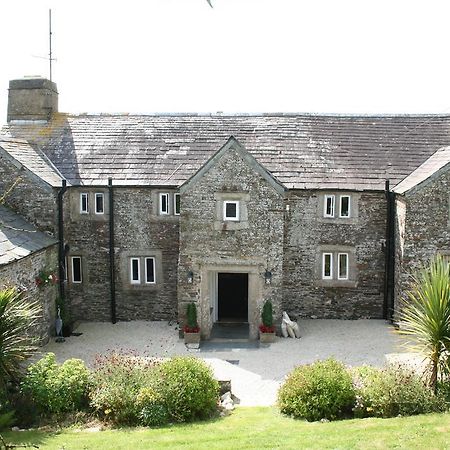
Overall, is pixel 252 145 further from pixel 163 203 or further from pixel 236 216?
pixel 236 216

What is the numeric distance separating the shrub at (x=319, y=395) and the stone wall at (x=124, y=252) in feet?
33.3

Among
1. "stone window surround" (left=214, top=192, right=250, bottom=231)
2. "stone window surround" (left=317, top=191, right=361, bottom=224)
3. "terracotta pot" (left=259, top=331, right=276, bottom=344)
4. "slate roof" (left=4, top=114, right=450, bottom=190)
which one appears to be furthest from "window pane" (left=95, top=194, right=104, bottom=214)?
"stone window surround" (left=317, top=191, right=361, bottom=224)

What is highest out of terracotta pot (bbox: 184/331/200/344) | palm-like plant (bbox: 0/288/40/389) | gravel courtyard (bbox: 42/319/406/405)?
palm-like plant (bbox: 0/288/40/389)

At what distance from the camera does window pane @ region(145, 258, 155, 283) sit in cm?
2338

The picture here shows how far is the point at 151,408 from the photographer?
13.6 m

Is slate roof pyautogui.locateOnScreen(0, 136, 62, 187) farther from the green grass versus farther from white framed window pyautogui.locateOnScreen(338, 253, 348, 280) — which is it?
the green grass

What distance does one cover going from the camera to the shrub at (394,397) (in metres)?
13.2

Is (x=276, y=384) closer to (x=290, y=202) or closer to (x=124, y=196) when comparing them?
(x=290, y=202)

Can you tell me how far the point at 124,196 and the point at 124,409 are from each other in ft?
36.2

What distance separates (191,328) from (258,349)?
101 inches

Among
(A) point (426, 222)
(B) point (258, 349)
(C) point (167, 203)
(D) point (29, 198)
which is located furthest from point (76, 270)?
(A) point (426, 222)

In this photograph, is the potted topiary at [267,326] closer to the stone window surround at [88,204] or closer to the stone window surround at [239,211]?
the stone window surround at [239,211]

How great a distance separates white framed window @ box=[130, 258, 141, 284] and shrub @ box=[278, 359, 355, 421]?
10762 millimetres

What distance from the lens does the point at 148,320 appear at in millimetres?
23547
